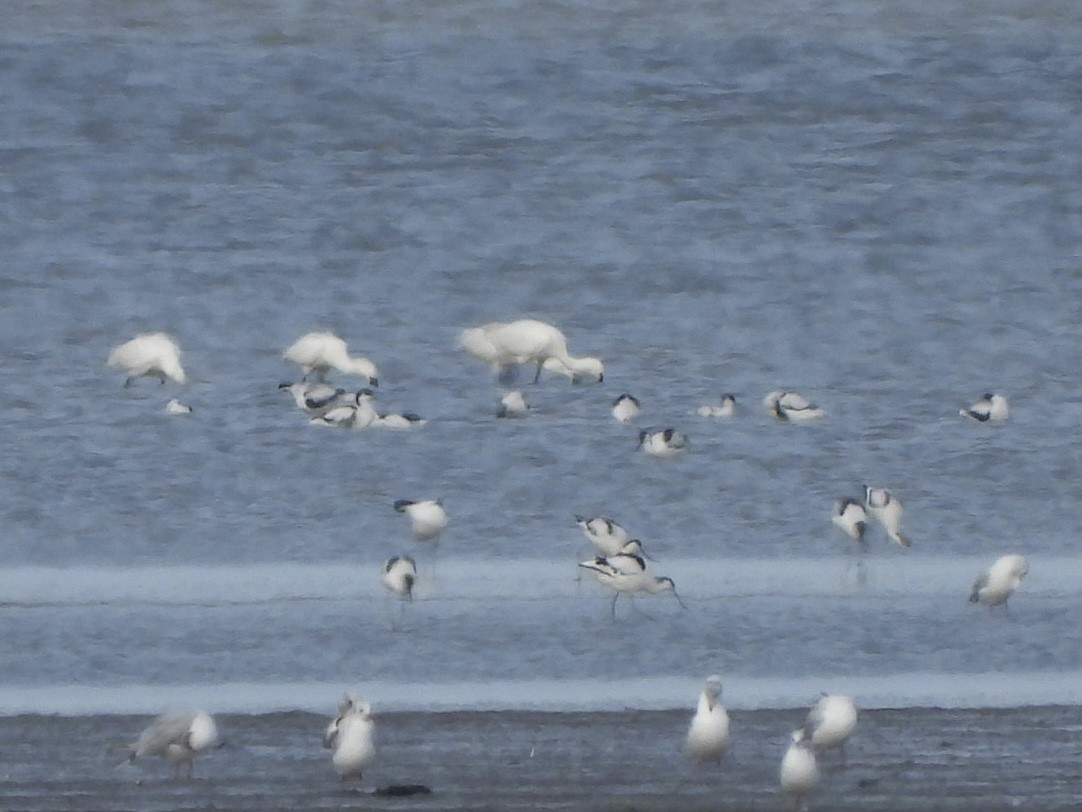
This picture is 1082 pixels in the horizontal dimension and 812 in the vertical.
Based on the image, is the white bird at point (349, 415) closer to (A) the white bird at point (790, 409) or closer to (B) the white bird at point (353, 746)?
(A) the white bird at point (790, 409)

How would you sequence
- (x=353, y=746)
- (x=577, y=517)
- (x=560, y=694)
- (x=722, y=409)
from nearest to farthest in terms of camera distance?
(x=353, y=746), (x=560, y=694), (x=577, y=517), (x=722, y=409)

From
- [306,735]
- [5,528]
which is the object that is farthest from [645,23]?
[306,735]

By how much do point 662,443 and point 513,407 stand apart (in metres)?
1.18

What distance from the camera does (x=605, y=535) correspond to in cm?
1106

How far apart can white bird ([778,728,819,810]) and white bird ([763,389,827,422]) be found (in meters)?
7.85

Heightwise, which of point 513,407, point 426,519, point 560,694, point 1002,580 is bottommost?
point 560,694

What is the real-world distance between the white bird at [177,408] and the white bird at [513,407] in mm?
1657

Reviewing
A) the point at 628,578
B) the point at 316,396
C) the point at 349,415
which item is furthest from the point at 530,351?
the point at 628,578

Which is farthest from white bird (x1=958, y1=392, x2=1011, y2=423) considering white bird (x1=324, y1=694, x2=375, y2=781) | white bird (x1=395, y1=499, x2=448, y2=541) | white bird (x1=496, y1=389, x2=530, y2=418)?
white bird (x1=324, y1=694, x2=375, y2=781)

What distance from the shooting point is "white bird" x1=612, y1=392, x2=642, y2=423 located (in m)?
13.9

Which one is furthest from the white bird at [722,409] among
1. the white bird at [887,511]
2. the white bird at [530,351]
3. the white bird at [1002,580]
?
the white bird at [1002,580]

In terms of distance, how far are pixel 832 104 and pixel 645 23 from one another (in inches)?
67.9

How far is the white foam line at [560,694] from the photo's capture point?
8242 mm

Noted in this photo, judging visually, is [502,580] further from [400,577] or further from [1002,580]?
[1002,580]
